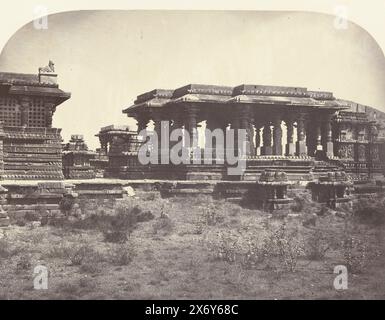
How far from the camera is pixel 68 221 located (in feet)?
55.2

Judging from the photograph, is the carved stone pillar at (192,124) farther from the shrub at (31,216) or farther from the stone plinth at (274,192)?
the shrub at (31,216)

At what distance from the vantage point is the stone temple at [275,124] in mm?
25281

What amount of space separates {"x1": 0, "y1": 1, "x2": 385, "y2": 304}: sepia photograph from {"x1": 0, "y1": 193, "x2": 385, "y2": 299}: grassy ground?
0.06m

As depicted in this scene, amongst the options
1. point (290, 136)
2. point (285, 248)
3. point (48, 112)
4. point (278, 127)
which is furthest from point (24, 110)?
point (290, 136)

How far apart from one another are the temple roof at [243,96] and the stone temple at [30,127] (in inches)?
251

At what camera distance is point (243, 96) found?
2589cm

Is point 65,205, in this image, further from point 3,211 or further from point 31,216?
point 3,211

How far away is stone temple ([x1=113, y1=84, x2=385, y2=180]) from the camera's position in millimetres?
25281

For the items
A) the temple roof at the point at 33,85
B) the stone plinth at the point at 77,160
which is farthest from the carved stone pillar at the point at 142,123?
the temple roof at the point at 33,85

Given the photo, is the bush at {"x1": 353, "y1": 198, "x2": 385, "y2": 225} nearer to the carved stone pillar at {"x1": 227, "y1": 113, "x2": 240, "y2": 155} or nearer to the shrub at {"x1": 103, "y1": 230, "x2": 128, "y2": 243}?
the carved stone pillar at {"x1": 227, "y1": 113, "x2": 240, "y2": 155}

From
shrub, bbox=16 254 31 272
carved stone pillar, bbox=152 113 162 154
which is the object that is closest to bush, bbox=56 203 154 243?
shrub, bbox=16 254 31 272
